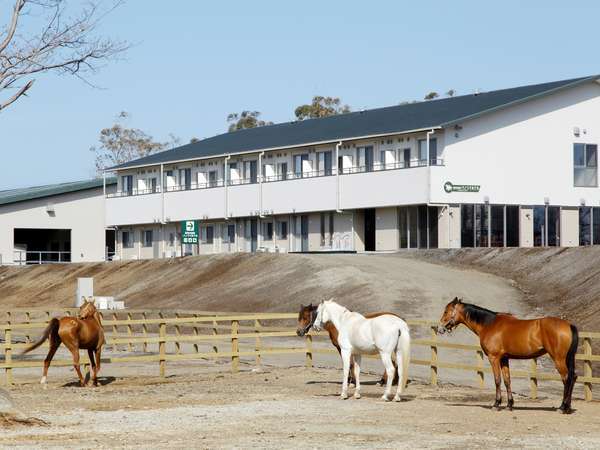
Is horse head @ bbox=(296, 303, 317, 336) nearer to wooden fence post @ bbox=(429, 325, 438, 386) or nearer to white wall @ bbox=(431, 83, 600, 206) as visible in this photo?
wooden fence post @ bbox=(429, 325, 438, 386)

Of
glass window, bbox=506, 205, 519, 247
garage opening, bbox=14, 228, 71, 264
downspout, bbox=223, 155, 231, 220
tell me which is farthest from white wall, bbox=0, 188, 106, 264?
glass window, bbox=506, 205, 519, 247

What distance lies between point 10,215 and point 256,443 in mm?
75403

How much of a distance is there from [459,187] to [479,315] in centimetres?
4355

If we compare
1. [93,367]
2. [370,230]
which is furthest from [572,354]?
[370,230]

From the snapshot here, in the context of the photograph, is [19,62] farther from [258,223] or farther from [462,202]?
[258,223]

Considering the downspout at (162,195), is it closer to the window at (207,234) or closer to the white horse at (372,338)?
the window at (207,234)

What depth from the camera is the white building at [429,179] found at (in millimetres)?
64188

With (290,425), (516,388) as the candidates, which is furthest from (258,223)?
(290,425)

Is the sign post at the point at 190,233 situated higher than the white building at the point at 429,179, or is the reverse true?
the white building at the point at 429,179

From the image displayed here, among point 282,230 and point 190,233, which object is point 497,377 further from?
point 190,233

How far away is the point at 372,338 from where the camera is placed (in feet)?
71.0

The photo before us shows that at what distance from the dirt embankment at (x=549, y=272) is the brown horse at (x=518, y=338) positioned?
1854 cm

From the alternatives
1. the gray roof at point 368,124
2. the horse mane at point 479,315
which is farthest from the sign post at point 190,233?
the horse mane at point 479,315

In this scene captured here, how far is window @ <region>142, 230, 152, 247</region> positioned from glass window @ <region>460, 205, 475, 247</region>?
27590 millimetres
